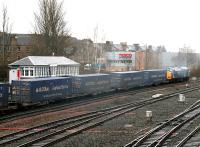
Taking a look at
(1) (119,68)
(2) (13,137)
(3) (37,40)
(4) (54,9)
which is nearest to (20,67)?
(3) (37,40)

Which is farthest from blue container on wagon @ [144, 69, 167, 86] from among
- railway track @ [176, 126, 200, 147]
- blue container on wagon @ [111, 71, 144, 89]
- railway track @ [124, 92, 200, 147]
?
railway track @ [176, 126, 200, 147]

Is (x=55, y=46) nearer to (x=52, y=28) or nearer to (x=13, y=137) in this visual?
(x=52, y=28)

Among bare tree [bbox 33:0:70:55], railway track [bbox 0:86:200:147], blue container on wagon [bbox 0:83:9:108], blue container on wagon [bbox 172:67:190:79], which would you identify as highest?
bare tree [bbox 33:0:70:55]

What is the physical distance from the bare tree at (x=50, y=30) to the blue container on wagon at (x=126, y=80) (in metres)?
17.1

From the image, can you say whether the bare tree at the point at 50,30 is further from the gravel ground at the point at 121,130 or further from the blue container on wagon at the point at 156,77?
the gravel ground at the point at 121,130

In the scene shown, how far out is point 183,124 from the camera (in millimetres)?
19859

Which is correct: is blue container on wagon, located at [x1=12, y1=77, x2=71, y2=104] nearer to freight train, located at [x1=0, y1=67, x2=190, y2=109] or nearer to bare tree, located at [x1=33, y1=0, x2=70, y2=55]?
freight train, located at [x1=0, y1=67, x2=190, y2=109]

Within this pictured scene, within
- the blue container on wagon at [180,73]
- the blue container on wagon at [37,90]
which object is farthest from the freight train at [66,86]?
the blue container on wagon at [180,73]

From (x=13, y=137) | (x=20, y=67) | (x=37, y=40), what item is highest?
(x=37, y=40)

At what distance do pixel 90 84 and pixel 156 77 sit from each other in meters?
19.3

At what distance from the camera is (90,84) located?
3644cm

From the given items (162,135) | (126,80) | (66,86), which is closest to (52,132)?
(162,135)

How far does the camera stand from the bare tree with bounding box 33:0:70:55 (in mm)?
58781

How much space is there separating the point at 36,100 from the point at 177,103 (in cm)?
1172
